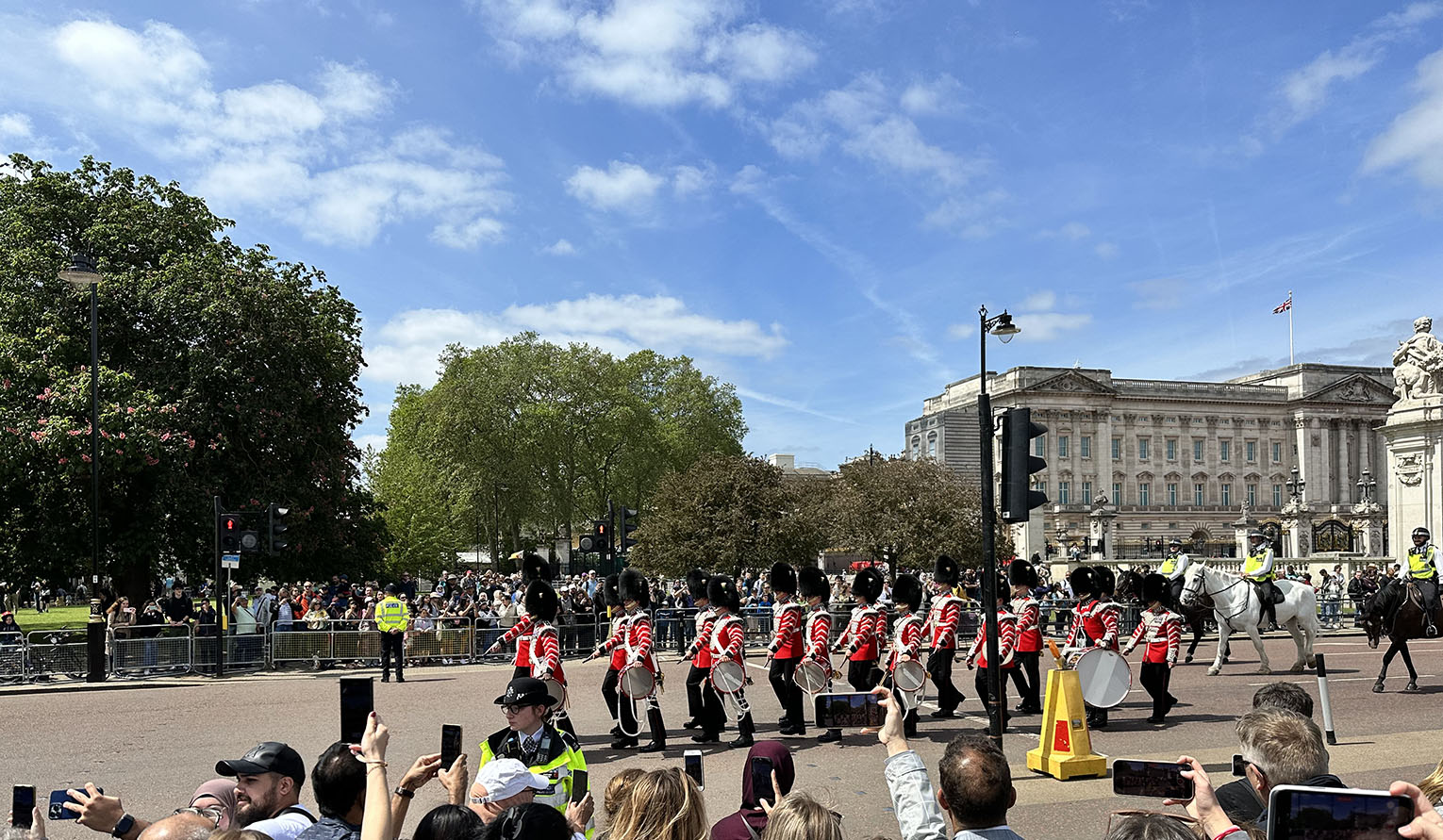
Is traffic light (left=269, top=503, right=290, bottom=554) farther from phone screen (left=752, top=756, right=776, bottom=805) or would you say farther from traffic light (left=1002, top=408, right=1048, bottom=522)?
phone screen (left=752, top=756, right=776, bottom=805)

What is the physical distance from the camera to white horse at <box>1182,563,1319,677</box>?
19.0 metres

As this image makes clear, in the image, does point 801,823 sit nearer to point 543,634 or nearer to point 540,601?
point 543,634

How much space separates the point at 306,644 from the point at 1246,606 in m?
16.9

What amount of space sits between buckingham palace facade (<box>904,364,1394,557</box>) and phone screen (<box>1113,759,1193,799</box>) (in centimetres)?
8749

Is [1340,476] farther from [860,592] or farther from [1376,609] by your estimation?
[860,592]

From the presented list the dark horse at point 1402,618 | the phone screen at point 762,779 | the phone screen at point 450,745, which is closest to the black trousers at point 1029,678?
the dark horse at point 1402,618

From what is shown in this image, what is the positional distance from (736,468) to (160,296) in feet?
68.6

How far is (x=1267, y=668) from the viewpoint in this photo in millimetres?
18906

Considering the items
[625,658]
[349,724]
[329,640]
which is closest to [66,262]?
[329,640]

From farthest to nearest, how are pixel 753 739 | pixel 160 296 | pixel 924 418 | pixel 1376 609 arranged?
pixel 924 418 < pixel 160 296 < pixel 1376 609 < pixel 753 739

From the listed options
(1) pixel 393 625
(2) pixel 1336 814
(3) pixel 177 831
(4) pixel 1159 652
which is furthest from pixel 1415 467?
(3) pixel 177 831

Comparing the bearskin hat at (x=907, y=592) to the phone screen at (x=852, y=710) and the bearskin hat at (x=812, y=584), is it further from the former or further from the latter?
the phone screen at (x=852, y=710)

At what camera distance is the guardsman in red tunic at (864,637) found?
43.0ft

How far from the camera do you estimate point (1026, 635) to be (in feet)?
45.6
